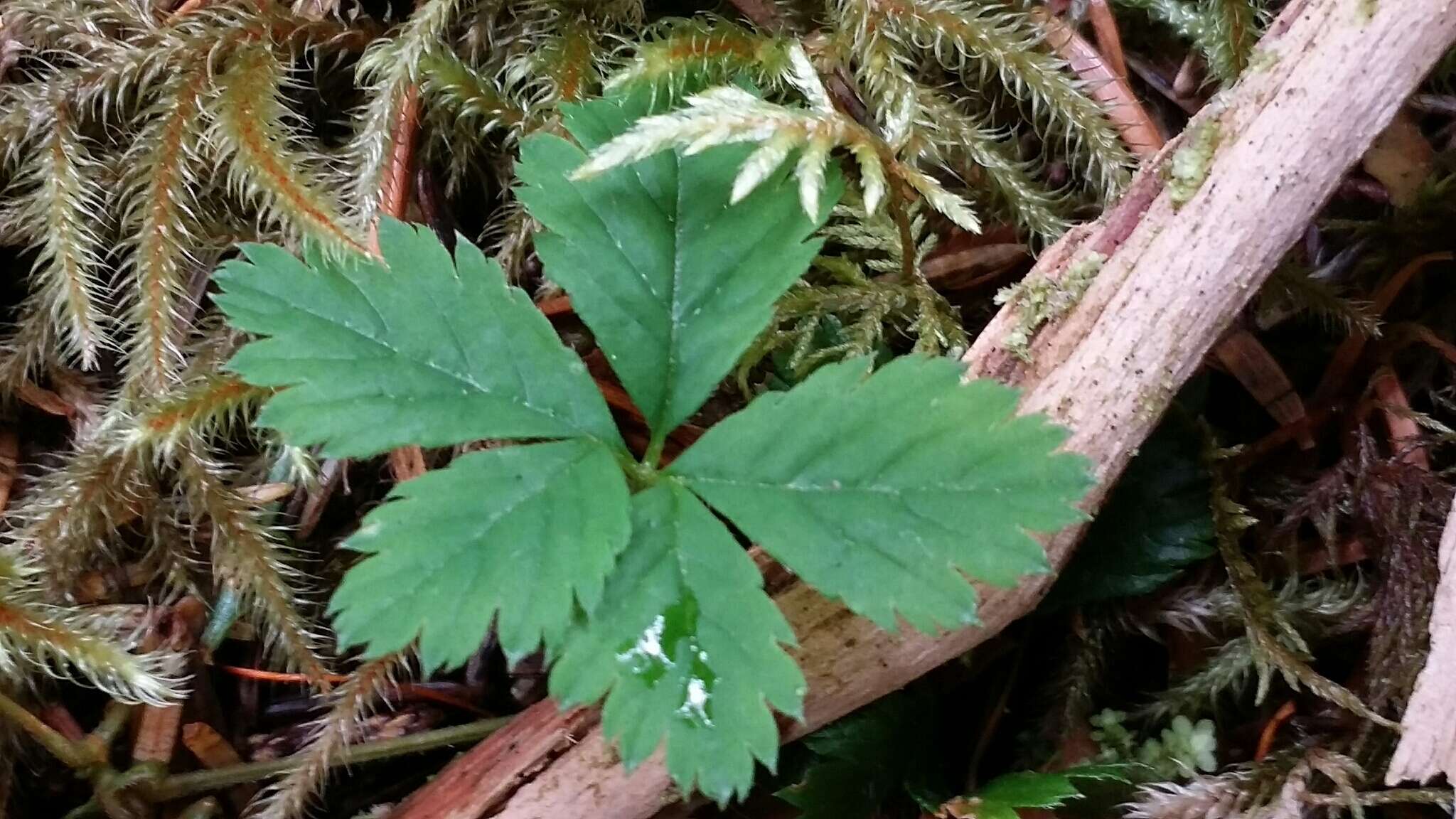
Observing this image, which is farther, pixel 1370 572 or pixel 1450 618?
pixel 1370 572

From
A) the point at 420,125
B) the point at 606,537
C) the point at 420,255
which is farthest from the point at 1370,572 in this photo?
the point at 420,125

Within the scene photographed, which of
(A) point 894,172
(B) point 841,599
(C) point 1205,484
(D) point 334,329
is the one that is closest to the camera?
(B) point 841,599

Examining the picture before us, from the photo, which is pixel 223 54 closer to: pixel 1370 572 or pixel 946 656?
pixel 946 656

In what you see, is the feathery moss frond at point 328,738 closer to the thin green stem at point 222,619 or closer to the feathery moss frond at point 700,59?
the thin green stem at point 222,619

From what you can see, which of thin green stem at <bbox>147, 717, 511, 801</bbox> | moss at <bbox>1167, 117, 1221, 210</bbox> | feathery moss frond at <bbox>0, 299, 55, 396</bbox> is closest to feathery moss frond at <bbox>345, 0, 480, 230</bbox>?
feathery moss frond at <bbox>0, 299, 55, 396</bbox>

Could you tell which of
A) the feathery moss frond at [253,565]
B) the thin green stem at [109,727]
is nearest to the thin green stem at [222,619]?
the feathery moss frond at [253,565]

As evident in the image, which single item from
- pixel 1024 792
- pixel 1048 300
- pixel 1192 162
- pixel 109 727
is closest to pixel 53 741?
pixel 109 727

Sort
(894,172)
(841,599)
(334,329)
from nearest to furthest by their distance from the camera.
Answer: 1. (841,599)
2. (334,329)
3. (894,172)
